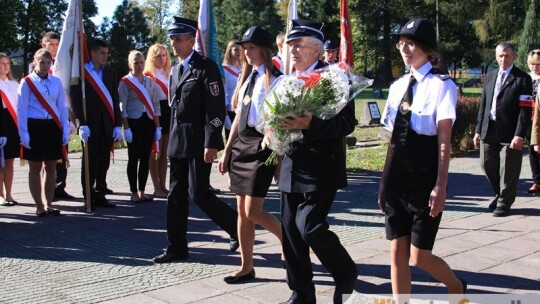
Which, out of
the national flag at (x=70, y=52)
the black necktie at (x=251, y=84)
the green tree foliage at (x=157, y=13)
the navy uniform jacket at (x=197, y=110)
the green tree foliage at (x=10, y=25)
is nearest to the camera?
the black necktie at (x=251, y=84)

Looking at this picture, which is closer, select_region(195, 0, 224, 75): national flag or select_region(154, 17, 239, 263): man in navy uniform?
select_region(154, 17, 239, 263): man in navy uniform

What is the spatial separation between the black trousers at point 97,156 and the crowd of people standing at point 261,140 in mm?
19

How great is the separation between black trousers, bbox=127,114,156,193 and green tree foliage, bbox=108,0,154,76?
1860 inches

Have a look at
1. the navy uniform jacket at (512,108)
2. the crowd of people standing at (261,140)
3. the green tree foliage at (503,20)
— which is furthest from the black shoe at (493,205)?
the green tree foliage at (503,20)

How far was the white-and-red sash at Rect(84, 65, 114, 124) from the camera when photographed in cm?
900

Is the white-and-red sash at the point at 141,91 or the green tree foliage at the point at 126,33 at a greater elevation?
the green tree foliage at the point at 126,33

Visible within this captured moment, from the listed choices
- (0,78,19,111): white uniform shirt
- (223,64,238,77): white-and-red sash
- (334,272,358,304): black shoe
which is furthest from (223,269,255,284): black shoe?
(223,64,238,77): white-and-red sash

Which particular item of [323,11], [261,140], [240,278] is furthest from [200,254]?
[323,11]

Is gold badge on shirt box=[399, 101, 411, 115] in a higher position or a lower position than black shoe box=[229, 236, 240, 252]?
higher

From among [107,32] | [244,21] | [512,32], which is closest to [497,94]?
[512,32]

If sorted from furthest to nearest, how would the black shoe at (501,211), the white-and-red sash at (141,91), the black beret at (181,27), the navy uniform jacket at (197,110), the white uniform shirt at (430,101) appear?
the white-and-red sash at (141,91) < the black shoe at (501,211) < the black beret at (181,27) < the navy uniform jacket at (197,110) < the white uniform shirt at (430,101)

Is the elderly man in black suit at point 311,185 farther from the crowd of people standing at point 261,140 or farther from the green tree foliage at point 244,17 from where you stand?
the green tree foliage at point 244,17

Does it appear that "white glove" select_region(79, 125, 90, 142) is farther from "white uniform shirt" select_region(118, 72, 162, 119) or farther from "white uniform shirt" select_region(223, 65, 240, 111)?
"white uniform shirt" select_region(223, 65, 240, 111)

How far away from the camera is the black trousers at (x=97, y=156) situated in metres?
8.96
